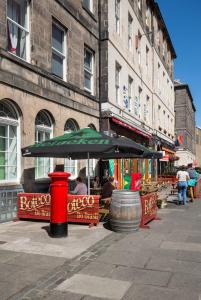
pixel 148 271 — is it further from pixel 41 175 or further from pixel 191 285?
pixel 41 175

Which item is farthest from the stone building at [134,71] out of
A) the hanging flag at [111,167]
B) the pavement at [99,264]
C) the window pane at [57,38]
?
the pavement at [99,264]

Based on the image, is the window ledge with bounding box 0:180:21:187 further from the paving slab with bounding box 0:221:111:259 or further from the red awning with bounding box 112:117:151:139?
the red awning with bounding box 112:117:151:139

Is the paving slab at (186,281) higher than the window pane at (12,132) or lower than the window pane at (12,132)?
lower

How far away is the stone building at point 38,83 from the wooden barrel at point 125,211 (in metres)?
3.13

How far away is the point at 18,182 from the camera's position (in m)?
10.4

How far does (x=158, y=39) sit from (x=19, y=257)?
91.8 feet

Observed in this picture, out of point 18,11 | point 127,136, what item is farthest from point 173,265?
point 127,136

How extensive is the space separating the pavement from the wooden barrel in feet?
0.70

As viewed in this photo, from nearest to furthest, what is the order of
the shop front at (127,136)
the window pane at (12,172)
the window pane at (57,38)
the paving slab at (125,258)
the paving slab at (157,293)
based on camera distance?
1. the paving slab at (157,293)
2. the paving slab at (125,258)
3. the window pane at (12,172)
4. the window pane at (57,38)
5. the shop front at (127,136)

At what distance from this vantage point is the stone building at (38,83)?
9.93 m

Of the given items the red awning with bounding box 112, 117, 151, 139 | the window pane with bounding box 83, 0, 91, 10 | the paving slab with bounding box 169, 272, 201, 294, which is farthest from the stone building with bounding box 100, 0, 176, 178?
the paving slab with bounding box 169, 272, 201, 294

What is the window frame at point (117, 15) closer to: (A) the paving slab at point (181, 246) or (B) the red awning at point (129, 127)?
(B) the red awning at point (129, 127)

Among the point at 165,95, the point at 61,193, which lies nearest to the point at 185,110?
the point at 165,95

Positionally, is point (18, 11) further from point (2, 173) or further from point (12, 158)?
point (2, 173)
